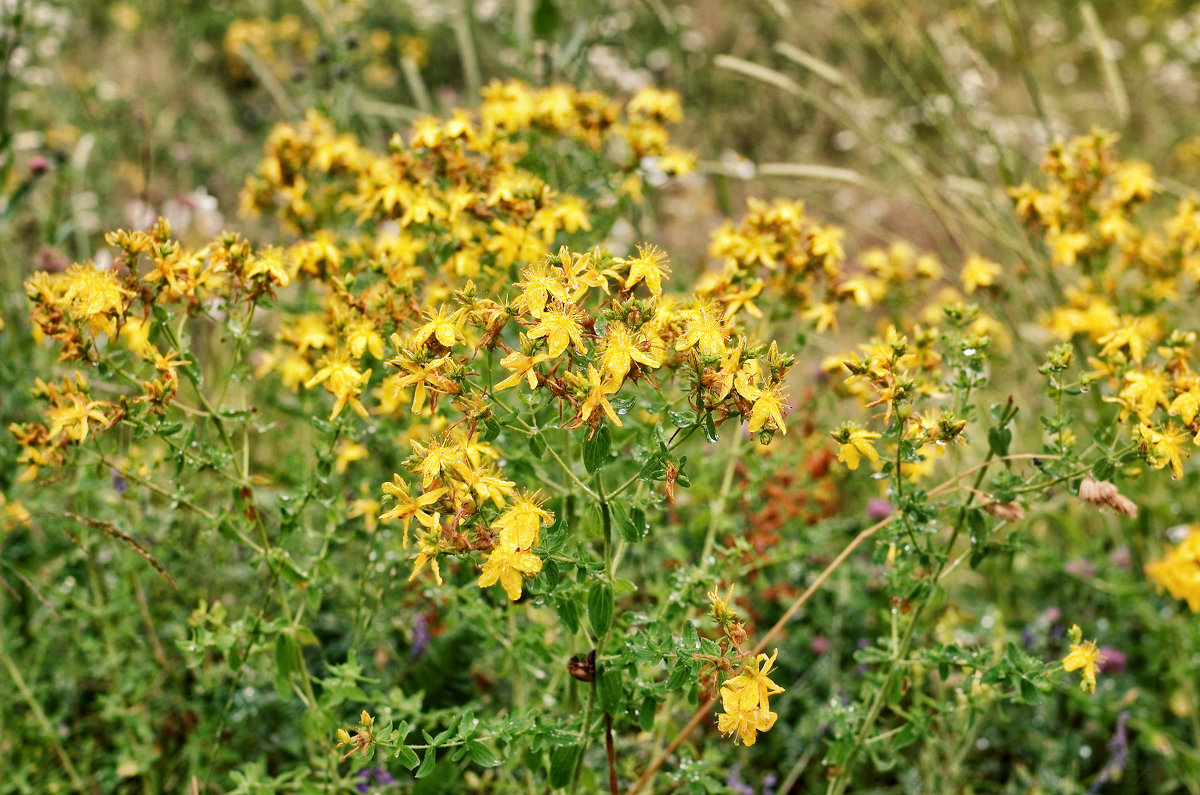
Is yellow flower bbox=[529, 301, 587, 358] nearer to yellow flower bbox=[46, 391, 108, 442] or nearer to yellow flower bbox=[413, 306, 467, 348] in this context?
yellow flower bbox=[413, 306, 467, 348]

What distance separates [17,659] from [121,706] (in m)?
0.58

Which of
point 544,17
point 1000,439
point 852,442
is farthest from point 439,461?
point 544,17

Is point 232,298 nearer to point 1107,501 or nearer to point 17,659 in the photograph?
point 17,659

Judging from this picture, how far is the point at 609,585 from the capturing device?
136 cm

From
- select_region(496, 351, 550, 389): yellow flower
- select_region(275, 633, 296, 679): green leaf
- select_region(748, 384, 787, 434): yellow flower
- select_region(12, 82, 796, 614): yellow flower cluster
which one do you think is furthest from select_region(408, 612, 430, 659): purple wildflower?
select_region(748, 384, 787, 434): yellow flower

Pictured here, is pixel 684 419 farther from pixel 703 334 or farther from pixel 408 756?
pixel 408 756

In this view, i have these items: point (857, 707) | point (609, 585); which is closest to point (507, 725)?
point (609, 585)

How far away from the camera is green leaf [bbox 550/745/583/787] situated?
1448mm

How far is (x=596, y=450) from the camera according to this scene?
1272mm

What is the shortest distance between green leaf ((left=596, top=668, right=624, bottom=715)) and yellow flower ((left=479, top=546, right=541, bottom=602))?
0.28 m

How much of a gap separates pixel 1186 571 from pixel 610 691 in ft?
4.97

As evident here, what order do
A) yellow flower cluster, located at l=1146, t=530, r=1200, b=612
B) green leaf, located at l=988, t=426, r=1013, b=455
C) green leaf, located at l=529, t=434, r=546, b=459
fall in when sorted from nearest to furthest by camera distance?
green leaf, located at l=529, t=434, r=546, b=459, green leaf, located at l=988, t=426, r=1013, b=455, yellow flower cluster, located at l=1146, t=530, r=1200, b=612

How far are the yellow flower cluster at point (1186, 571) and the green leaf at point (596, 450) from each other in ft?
5.10

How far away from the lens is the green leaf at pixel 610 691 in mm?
1418
